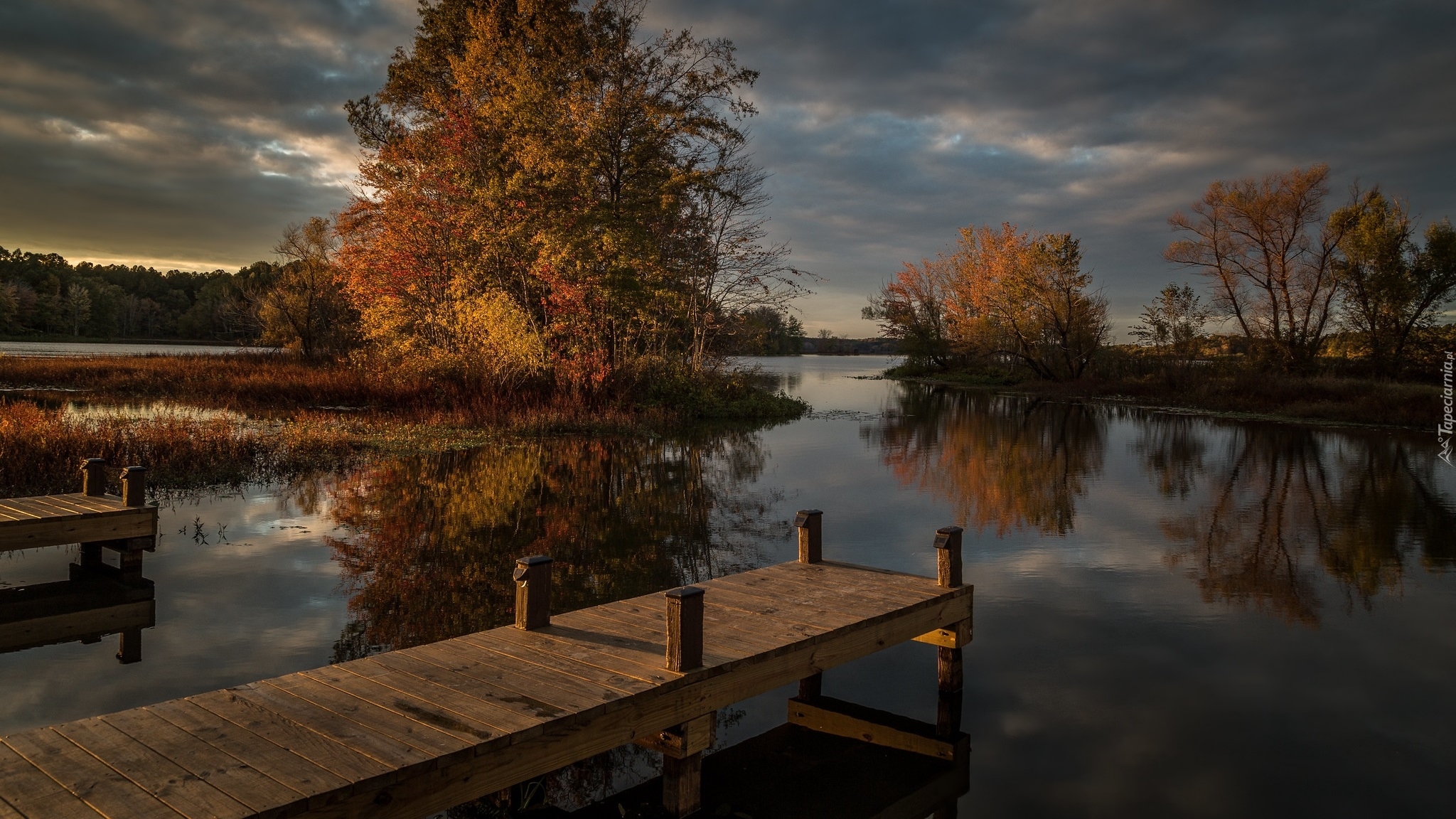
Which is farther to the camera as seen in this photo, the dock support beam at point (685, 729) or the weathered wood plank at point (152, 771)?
the dock support beam at point (685, 729)

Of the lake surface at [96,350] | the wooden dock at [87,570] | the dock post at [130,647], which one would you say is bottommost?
the dock post at [130,647]

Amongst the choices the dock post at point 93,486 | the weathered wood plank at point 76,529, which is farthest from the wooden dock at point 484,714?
the dock post at point 93,486

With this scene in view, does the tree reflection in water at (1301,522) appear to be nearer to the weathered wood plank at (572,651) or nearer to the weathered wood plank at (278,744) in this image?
the weathered wood plank at (572,651)

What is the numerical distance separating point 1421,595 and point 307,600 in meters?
11.4

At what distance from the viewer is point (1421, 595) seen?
9.37 metres

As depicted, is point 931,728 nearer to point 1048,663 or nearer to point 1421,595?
point 1048,663

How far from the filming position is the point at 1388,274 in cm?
3731

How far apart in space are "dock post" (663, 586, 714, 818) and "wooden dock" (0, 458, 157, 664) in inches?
180

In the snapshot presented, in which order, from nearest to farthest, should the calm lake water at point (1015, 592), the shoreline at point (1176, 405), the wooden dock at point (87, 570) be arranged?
the calm lake water at point (1015, 592) < the wooden dock at point (87, 570) < the shoreline at point (1176, 405)

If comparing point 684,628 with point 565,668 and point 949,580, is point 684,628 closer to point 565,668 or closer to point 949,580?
point 565,668

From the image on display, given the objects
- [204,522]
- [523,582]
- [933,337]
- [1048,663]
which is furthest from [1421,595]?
[933,337]

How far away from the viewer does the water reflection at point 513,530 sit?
774 centimetres

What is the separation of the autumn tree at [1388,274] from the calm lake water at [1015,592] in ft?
75.5

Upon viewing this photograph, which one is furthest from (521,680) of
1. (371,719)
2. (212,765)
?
(212,765)
